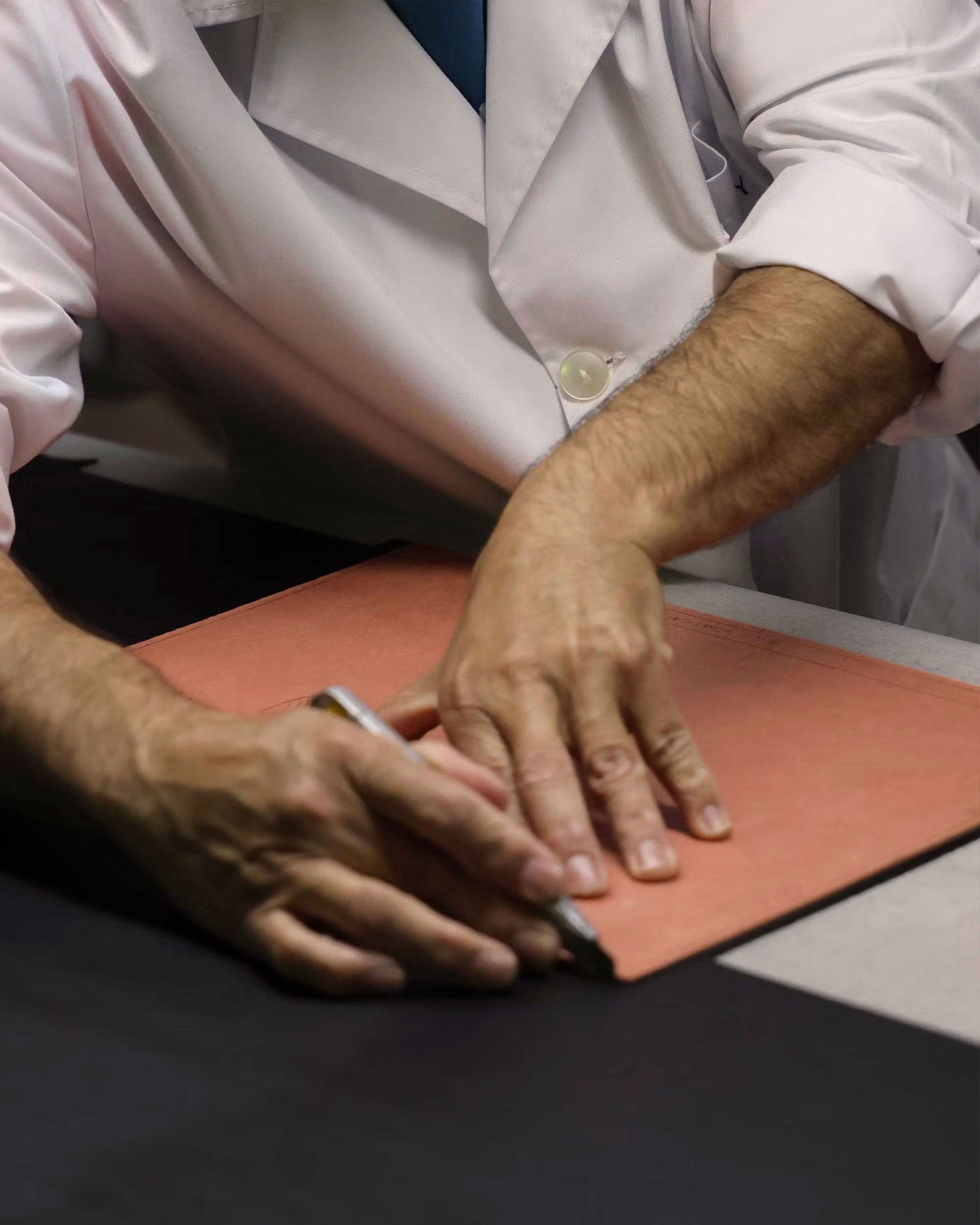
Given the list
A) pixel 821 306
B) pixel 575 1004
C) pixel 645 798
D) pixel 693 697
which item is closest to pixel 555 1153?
pixel 575 1004

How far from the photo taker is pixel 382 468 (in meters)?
1.19

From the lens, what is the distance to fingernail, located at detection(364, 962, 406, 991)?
0.61m

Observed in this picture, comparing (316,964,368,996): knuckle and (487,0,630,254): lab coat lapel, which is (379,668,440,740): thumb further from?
(487,0,630,254): lab coat lapel

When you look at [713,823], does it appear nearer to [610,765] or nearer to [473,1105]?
[610,765]

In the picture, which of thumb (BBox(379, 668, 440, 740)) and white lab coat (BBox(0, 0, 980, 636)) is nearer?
thumb (BBox(379, 668, 440, 740))

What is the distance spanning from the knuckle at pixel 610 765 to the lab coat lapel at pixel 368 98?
1.60 ft

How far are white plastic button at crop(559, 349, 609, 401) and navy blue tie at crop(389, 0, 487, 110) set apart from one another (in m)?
0.20

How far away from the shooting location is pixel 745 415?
35.9 inches

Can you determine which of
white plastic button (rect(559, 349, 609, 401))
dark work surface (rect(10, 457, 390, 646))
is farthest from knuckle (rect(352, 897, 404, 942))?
white plastic button (rect(559, 349, 609, 401))

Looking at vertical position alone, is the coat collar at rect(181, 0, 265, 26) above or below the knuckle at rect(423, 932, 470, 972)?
above

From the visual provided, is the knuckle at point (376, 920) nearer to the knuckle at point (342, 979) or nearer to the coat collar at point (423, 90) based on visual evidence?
the knuckle at point (342, 979)

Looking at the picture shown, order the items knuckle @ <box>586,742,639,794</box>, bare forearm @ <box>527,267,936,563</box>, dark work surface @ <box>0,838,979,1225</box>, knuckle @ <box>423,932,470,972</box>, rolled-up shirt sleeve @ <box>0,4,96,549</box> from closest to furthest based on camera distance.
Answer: dark work surface @ <box>0,838,979,1225</box> < knuckle @ <box>423,932,470,972</box> < knuckle @ <box>586,742,639,794</box> < bare forearm @ <box>527,267,936,563</box> < rolled-up shirt sleeve @ <box>0,4,96,549</box>

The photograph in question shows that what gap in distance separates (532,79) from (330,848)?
64cm

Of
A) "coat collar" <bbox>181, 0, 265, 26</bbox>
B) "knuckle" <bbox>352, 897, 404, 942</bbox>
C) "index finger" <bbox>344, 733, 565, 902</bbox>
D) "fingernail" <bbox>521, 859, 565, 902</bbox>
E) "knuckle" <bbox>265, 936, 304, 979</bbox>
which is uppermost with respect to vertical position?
"coat collar" <bbox>181, 0, 265, 26</bbox>
